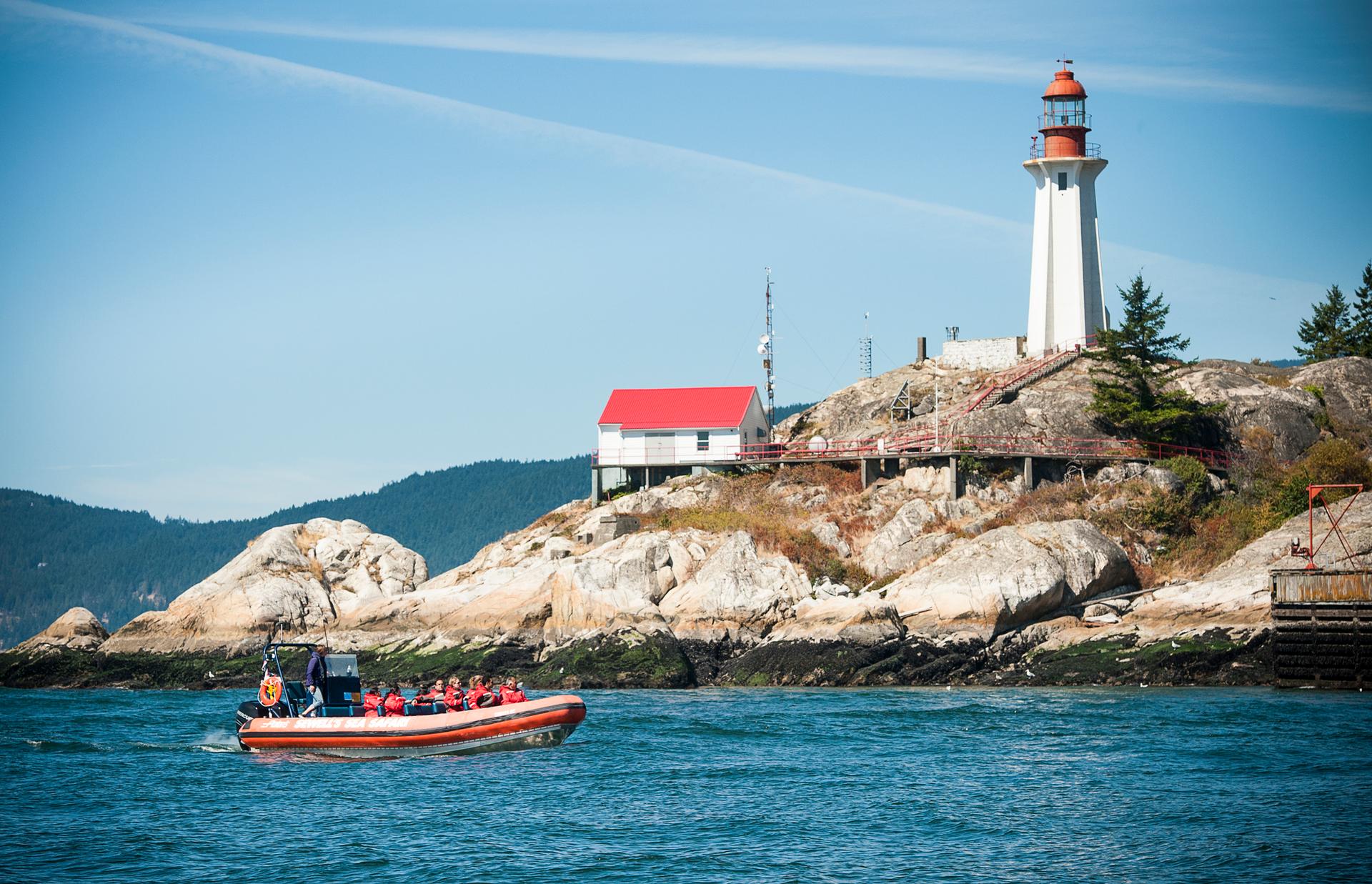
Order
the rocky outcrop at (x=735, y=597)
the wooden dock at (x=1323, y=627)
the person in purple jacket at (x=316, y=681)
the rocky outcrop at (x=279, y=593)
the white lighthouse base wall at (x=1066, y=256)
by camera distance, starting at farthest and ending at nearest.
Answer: the white lighthouse base wall at (x=1066, y=256) → the rocky outcrop at (x=279, y=593) → the rocky outcrop at (x=735, y=597) → the wooden dock at (x=1323, y=627) → the person in purple jacket at (x=316, y=681)

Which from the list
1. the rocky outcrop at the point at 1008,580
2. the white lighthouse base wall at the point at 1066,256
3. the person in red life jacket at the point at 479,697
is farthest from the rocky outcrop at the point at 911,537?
the person in red life jacket at the point at 479,697

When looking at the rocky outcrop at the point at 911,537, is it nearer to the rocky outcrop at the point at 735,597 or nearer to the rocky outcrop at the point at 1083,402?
the rocky outcrop at the point at 735,597

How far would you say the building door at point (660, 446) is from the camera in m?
61.1

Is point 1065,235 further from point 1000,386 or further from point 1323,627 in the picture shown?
point 1323,627

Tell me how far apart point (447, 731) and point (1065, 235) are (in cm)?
4119

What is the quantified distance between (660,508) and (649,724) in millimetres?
20340

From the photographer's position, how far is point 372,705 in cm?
3481

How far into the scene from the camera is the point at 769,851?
24.2 m

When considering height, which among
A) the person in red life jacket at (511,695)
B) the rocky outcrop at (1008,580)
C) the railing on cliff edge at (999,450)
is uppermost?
the railing on cliff edge at (999,450)

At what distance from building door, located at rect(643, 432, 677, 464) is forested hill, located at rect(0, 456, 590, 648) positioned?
9279 cm

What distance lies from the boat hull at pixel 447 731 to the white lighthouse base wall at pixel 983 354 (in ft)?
118

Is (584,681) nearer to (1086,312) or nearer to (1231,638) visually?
(1231,638)

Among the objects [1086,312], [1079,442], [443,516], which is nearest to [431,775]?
[1079,442]

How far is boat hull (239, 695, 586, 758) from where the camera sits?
3353cm
